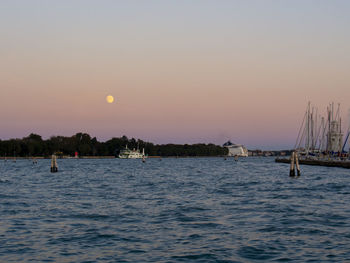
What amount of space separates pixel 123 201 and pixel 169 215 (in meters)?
8.23

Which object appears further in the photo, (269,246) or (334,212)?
(334,212)

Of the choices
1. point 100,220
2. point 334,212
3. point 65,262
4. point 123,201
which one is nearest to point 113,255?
point 65,262

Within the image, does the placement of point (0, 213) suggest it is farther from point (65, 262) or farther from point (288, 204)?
point (288, 204)

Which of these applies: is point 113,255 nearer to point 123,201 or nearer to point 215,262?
point 215,262

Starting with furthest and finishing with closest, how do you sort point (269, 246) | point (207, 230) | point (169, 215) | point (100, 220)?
point (169, 215), point (100, 220), point (207, 230), point (269, 246)

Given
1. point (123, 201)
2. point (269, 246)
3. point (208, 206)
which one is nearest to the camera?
point (269, 246)

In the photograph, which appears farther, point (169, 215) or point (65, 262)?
point (169, 215)

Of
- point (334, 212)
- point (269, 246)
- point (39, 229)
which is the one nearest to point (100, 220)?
point (39, 229)

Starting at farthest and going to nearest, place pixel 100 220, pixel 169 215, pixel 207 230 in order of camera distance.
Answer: pixel 169 215 < pixel 100 220 < pixel 207 230

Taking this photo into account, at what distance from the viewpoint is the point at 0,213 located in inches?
1047

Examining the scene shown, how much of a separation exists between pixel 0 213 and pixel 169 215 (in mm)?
9443

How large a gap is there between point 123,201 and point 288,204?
441 inches

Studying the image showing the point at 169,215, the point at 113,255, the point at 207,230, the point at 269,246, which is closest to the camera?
the point at 113,255

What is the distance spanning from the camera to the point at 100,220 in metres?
24.1
